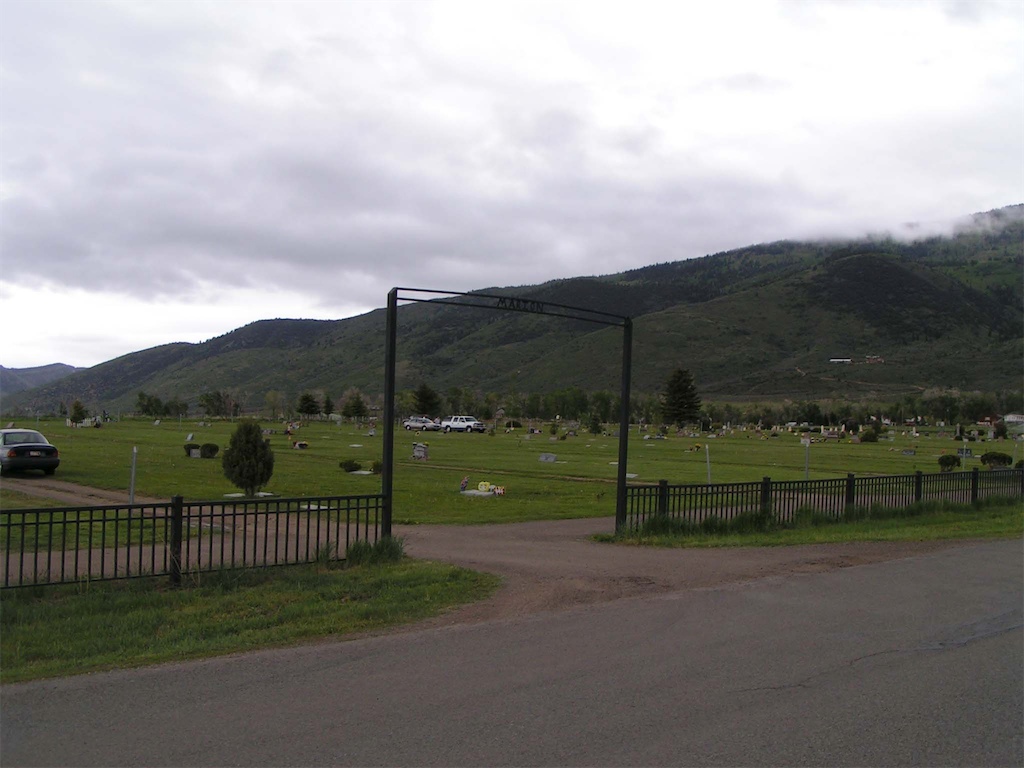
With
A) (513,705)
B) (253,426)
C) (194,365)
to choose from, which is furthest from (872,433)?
(194,365)

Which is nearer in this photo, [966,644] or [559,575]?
[966,644]

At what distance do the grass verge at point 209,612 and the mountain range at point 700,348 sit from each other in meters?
96.8

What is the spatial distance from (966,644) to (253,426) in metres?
14.2

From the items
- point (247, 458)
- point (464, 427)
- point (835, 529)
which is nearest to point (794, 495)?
point (835, 529)

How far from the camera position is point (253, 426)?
18.0 meters

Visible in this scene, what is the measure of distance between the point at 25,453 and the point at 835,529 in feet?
72.2

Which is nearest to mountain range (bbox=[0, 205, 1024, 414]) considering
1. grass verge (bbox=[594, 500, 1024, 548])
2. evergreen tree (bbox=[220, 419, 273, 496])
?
grass verge (bbox=[594, 500, 1024, 548])

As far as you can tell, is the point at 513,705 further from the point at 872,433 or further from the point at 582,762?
the point at 872,433

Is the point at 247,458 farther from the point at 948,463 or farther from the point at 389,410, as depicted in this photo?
the point at 948,463

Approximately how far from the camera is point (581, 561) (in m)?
12.1

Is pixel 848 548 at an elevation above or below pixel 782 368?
below

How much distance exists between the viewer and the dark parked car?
944 inches

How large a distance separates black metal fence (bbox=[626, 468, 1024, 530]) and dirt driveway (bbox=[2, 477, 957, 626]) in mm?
1344

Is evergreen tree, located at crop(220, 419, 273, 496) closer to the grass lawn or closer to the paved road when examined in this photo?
the grass lawn
